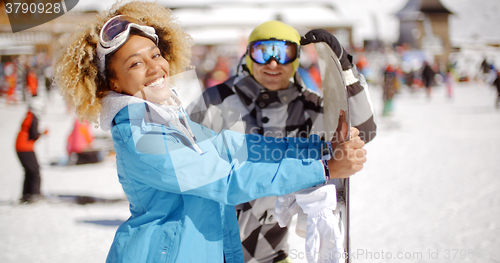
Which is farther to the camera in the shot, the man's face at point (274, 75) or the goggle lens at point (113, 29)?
the man's face at point (274, 75)

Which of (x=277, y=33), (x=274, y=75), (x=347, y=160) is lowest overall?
(x=347, y=160)

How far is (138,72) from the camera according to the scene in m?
1.21

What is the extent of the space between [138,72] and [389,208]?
11.9ft

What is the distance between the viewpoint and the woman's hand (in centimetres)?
110

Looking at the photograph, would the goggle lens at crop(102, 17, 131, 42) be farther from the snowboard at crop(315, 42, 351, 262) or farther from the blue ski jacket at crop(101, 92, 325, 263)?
the snowboard at crop(315, 42, 351, 262)

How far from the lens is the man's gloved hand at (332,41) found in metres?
1.37

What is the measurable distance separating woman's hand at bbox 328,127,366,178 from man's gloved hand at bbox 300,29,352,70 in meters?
0.43

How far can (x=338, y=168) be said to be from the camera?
1097 mm

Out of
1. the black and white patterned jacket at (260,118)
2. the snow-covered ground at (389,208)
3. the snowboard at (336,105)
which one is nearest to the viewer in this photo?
the snowboard at (336,105)

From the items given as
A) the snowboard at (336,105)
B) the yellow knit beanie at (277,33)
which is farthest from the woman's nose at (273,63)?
the snowboard at (336,105)

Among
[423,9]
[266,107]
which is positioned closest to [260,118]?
[266,107]

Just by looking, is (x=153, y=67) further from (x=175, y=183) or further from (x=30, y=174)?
(x=30, y=174)

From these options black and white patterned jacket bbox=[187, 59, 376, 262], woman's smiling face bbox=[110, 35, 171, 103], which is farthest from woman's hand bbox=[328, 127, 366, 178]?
woman's smiling face bbox=[110, 35, 171, 103]

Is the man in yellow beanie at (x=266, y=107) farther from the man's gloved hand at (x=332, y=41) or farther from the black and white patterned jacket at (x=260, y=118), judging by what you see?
the man's gloved hand at (x=332, y=41)
